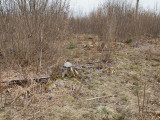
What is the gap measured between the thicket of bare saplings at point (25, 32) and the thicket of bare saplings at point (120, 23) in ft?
6.38

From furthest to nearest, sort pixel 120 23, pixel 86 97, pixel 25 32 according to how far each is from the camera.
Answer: pixel 120 23, pixel 25 32, pixel 86 97

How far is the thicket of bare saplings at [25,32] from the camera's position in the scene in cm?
288

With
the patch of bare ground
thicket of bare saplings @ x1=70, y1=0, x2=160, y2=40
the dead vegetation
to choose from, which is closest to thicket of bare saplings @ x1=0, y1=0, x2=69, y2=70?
the dead vegetation

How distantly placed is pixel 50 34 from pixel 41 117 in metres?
2.48

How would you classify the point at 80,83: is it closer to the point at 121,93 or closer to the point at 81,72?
the point at 81,72

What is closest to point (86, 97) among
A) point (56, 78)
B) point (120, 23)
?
point (56, 78)

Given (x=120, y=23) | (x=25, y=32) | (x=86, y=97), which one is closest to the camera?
(x=86, y=97)

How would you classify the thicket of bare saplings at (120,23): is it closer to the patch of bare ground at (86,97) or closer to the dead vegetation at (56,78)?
the dead vegetation at (56,78)

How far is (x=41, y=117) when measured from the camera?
2018 mm

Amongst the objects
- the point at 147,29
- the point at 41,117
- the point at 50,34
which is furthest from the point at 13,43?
the point at 147,29

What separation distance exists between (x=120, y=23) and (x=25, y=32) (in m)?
6.61

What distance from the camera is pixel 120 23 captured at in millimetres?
8359

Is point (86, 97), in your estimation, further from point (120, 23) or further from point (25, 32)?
point (120, 23)

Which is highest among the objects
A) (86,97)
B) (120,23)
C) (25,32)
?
(120,23)
